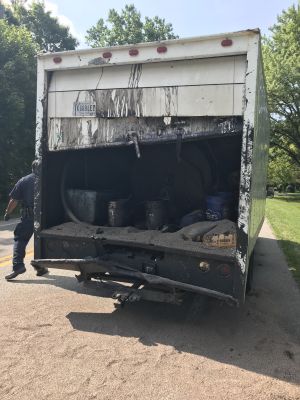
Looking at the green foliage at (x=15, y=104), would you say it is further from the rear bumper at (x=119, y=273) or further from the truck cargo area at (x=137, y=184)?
the rear bumper at (x=119, y=273)

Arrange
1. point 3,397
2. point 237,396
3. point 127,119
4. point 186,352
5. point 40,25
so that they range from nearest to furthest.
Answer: point 3,397 → point 237,396 → point 186,352 → point 127,119 → point 40,25

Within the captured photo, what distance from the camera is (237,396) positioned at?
3396 mm

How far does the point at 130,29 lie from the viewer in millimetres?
50469

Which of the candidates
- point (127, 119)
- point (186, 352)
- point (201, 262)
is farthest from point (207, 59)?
point (186, 352)

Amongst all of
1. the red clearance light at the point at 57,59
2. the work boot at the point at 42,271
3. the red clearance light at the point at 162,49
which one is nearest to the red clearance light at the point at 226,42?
the red clearance light at the point at 162,49

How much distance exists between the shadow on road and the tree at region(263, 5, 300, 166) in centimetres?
3150

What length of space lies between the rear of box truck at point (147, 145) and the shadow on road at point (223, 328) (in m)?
0.45

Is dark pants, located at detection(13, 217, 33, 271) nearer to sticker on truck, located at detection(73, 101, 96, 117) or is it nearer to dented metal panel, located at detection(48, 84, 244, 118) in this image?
dented metal panel, located at detection(48, 84, 244, 118)

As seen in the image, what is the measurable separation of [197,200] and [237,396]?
3699 millimetres

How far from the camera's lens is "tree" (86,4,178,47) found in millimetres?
49469

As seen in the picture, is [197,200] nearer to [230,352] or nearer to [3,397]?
[230,352]

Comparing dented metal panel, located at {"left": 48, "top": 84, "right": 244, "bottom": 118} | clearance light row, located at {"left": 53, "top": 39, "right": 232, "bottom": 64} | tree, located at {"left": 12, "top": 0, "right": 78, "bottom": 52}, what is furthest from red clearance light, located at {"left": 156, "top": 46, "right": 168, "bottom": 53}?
tree, located at {"left": 12, "top": 0, "right": 78, "bottom": 52}

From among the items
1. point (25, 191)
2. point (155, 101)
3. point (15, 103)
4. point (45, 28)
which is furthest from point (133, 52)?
point (45, 28)

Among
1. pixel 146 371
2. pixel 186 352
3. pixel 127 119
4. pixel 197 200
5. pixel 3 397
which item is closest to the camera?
pixel 3 397
